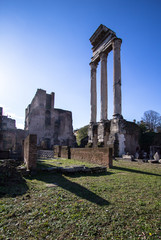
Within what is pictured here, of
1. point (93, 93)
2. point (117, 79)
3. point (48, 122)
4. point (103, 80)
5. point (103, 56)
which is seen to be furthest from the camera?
point (48, 122)

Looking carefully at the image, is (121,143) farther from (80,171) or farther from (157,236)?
(157,236)

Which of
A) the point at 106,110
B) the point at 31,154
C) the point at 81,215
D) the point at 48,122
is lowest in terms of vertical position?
the point at 81,215

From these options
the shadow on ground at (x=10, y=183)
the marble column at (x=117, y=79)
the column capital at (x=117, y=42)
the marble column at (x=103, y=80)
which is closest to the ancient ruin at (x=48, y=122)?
the marble column at (x=103, y=80)

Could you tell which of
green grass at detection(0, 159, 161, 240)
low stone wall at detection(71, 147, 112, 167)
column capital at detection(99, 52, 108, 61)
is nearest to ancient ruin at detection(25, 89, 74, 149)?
column capital at detection(99, 52, 108, 61)

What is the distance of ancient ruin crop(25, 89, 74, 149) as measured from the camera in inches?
1129

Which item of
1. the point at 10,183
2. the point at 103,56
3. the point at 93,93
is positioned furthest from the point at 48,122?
the point at 10,183

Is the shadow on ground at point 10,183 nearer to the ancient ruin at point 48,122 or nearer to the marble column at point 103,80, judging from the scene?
the marble column at point 103,80

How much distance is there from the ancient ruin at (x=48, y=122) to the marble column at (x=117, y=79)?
16.9m

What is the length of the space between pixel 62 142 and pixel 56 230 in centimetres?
2896

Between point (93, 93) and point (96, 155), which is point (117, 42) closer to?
point (93, 93)

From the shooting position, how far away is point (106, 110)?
1784 cm

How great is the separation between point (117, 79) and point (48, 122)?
1829 cm

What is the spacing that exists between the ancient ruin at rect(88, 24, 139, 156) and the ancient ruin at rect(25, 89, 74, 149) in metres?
13.0

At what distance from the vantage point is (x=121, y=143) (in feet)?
46.6
